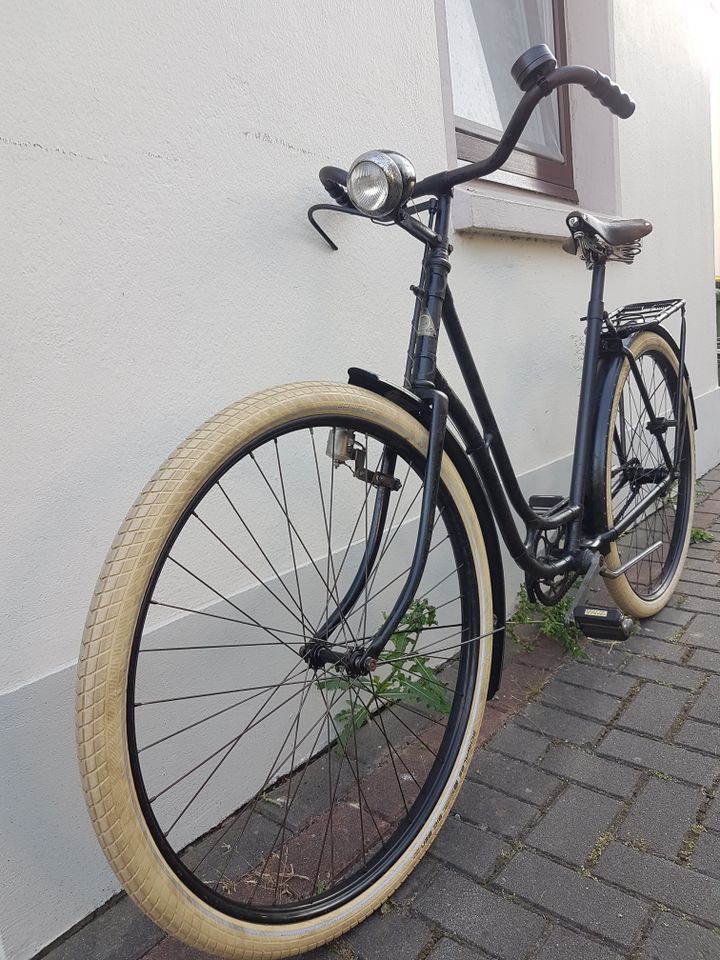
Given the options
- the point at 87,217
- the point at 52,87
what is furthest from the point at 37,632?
the point at 52,87

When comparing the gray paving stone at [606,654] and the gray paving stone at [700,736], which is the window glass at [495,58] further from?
the gray paving stone at [700,736]

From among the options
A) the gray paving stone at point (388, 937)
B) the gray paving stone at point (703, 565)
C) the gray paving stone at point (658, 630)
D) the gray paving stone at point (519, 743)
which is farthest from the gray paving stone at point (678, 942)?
the gray paving stone at point (703, 565)

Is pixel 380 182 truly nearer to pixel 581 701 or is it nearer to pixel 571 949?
pixel 571 949

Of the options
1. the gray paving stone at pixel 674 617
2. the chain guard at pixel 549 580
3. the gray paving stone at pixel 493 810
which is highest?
the chain guard at pixel 549 580

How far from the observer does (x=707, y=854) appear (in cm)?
156

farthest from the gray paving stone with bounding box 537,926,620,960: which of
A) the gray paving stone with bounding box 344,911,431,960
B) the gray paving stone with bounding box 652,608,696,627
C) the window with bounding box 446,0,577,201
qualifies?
the window with bounding box 446,0,577,201

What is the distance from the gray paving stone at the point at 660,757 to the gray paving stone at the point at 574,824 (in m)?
0.18

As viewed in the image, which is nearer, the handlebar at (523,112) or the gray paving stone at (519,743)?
the handlebar at (523,112)

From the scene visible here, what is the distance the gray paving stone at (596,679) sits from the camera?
7.46ft

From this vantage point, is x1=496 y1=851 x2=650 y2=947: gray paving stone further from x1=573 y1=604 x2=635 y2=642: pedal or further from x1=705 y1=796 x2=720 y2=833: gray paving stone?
x1=573 y1=604 x2=635 y2=642: pedal

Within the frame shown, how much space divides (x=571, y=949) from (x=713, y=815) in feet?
1.72

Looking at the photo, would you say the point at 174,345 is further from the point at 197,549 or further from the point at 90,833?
the point at 90,833

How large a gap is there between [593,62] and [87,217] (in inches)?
117

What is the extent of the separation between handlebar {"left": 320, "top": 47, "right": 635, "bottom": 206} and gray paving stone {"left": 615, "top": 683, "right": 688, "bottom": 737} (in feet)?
4.95
